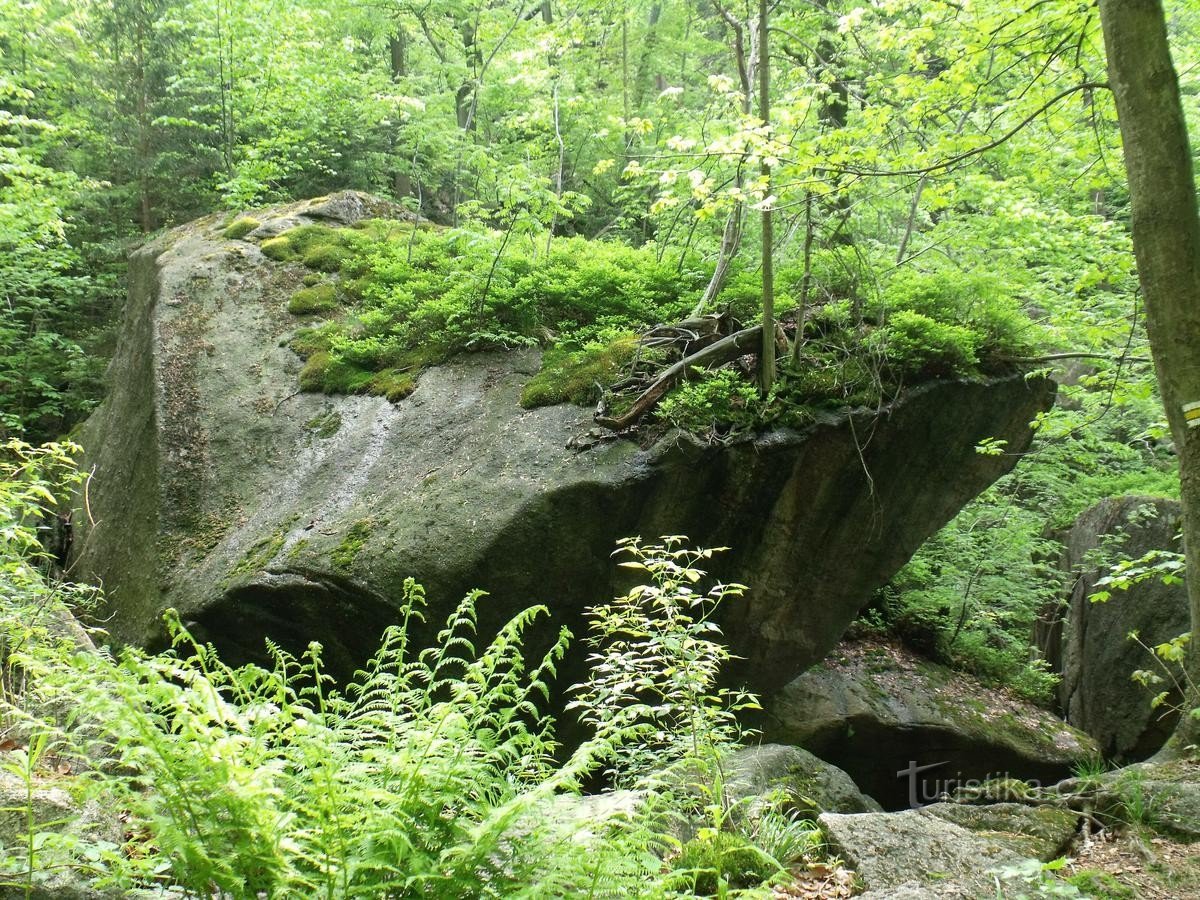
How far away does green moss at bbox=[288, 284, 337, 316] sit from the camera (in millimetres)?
9133

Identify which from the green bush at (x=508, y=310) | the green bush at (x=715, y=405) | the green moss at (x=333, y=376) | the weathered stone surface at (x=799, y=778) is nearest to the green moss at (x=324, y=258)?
the green bush at (x=508, y=310)

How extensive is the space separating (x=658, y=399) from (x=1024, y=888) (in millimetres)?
4187

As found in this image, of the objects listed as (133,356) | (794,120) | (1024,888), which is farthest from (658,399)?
(133,356)

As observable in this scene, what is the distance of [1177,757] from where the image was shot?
5.07 meters

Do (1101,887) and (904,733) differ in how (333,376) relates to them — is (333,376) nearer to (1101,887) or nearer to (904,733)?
(1101,887)

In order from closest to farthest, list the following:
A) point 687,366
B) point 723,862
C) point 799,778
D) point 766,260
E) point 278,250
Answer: point 723,862 < point 799,778 < point 766,260 < point 687,366 < point 278,250

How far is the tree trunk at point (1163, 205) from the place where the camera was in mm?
3910

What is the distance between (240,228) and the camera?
33.7 ft

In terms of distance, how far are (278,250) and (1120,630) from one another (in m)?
12.0

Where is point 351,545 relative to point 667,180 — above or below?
below

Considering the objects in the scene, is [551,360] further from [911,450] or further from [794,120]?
[911,450]

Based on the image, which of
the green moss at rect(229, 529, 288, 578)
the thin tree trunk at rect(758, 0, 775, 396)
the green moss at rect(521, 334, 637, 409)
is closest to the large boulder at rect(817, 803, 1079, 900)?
the thin tree trunk at rect(758, 0, 775, 396)

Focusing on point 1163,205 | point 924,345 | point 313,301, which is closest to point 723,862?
point 1163,205

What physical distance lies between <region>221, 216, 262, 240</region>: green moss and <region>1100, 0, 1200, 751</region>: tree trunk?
9.71m
